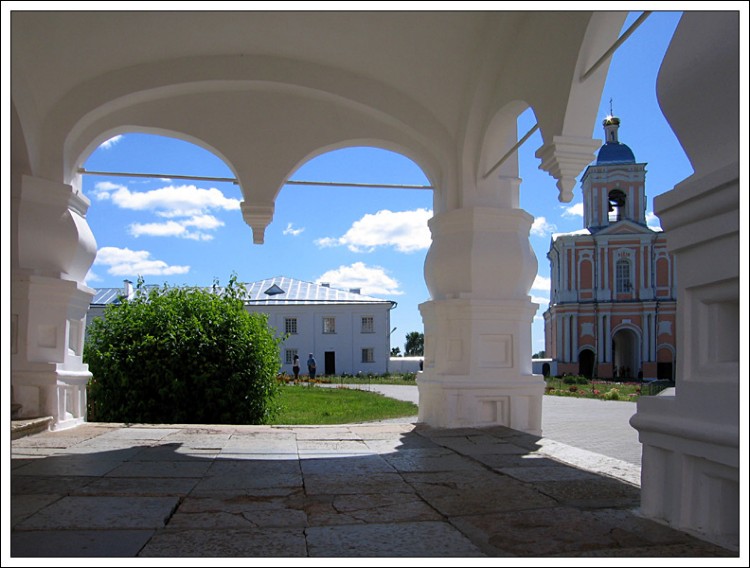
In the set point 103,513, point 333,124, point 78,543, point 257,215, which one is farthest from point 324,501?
point 333,124

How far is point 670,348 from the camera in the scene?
37.4m

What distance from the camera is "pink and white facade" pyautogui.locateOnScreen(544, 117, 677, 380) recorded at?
1491 inches

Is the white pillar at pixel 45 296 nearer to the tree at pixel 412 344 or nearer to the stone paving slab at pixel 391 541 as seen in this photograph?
the stone paving slab at pixel 391 541

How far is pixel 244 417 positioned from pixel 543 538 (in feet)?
21.9

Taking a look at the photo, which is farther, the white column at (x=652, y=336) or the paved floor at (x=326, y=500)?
the white column at (x=652, y=336)

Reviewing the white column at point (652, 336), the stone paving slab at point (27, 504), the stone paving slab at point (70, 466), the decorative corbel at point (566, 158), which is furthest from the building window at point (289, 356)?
the stone paving slab at point (27, 504)

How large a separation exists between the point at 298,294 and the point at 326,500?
3894 cm

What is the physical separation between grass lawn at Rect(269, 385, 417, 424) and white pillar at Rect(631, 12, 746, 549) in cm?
722

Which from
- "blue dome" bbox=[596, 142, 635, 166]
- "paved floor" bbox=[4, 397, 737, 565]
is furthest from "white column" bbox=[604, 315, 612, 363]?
"paved floor" bbox=[4, 397, 737, 565]

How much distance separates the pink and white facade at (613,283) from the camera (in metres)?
37.9

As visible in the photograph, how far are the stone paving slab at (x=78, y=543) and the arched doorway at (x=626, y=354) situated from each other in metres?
38.4

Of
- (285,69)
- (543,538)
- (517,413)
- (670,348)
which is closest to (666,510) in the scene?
(543,538)

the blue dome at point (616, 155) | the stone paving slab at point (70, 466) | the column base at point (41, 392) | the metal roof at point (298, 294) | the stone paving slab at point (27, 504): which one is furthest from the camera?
the metal roof at point (298, 294)

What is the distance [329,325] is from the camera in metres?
→ 41.9
